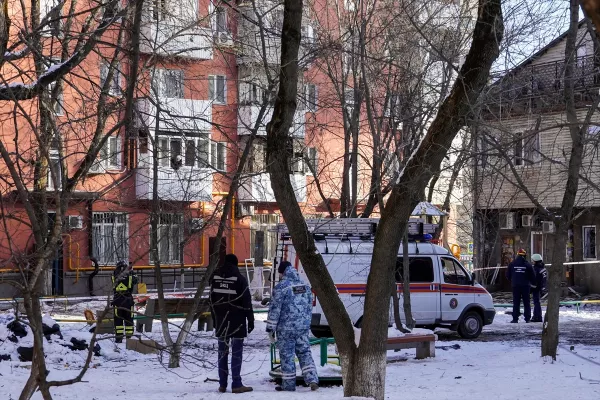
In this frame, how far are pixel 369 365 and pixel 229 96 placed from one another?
2499 cm

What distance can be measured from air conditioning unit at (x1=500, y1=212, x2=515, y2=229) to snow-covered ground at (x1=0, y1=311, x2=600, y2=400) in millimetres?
19707

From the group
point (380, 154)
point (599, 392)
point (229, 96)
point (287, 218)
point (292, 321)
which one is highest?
point (229, 96)

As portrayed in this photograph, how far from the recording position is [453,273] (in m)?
20.9

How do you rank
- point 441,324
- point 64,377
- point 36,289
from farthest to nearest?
point 441,324 < point 64,377 < point 36,289

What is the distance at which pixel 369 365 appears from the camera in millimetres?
10406

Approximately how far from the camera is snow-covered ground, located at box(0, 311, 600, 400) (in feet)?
41.2

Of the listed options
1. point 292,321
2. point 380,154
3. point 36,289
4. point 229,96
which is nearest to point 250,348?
point 380,154

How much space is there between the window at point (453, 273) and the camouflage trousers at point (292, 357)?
855cm

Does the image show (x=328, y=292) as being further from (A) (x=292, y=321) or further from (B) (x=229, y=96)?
(B) (x=229, y=96)

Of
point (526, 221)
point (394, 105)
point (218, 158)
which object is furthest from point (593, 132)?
point (526, 221)

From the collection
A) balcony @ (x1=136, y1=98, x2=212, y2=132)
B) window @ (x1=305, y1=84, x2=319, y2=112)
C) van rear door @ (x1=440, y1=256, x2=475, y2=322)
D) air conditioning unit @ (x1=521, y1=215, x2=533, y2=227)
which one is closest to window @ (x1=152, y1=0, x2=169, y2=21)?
balcony @ (x1=136, y1=98, x2=212, y2=132)

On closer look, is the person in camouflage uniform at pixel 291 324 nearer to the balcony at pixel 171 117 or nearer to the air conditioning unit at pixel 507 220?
the balcony at pixel 171 117

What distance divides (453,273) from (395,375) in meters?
6.71

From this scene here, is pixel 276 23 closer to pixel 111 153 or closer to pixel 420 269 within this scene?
pixel 420 269
